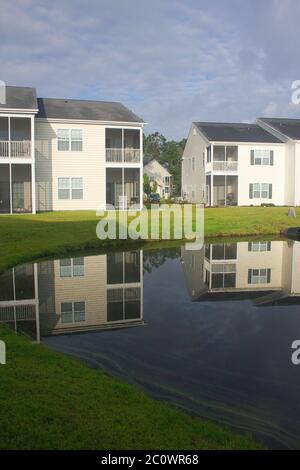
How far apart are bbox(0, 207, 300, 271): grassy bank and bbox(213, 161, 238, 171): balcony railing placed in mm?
13196

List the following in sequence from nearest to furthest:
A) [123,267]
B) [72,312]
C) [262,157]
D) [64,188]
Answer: [72,312], [123,267], [64,188], [262,157]

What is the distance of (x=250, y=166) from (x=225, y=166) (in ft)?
7.44

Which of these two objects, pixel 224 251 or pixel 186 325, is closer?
pixel 186 325

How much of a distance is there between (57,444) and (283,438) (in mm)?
2074

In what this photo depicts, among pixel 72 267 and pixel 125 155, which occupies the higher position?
pixel 125 155

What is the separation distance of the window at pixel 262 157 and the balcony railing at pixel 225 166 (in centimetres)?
162

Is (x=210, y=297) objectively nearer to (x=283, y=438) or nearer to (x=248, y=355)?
(x=248, y=355)

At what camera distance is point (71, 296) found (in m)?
9.84

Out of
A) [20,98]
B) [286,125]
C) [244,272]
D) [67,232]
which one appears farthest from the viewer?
[286,125]

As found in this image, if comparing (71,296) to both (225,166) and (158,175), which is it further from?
(158,175)

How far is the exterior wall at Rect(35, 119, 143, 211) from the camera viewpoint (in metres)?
30.5

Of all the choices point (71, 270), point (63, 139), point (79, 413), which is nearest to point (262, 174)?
point (63, 139)

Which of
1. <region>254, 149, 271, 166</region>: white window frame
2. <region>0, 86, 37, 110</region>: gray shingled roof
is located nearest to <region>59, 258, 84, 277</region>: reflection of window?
<region>0, 86, 37, 110</region>: gray shingled roof

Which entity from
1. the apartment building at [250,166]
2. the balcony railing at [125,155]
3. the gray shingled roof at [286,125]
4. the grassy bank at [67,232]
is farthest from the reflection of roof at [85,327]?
the gray shingled roof at [286,125]
